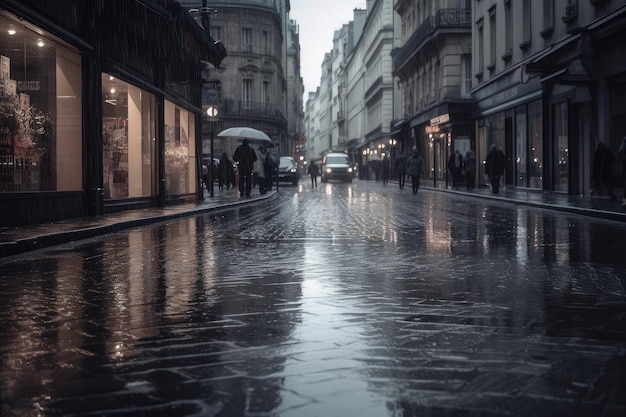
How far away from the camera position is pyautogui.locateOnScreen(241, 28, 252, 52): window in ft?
205

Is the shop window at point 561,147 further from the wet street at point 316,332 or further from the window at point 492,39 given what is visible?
the wet street at point 316,332

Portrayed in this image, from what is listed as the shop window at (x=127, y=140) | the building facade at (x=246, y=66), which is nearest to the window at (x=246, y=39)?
the building facade at (x=246, y=66)

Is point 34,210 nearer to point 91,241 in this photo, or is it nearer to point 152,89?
point 91,241

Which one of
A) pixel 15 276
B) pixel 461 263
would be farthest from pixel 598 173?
pixel 15 276

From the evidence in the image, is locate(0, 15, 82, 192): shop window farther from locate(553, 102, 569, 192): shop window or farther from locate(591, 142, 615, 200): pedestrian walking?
locate(553, 102, 569, 192): shop window

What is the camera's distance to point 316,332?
4820mm

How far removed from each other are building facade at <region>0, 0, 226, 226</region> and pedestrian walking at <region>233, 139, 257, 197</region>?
4096mm

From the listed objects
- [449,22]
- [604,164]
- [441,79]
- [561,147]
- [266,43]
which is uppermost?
[266,43]

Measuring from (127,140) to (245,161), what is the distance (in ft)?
31.1

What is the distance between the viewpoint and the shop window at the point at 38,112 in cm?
1243

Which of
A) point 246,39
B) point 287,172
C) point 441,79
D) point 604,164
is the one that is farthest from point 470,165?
point 246,39

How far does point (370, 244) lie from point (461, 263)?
2.36 m

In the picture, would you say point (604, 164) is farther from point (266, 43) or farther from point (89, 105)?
point (266, 43)

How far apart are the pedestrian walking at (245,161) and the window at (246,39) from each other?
117 ft
